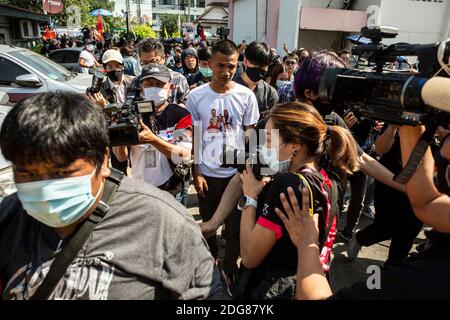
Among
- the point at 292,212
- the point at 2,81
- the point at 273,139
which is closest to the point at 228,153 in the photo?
the point at 273,139

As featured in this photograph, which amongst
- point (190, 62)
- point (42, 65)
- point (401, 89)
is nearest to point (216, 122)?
point (401, 89)

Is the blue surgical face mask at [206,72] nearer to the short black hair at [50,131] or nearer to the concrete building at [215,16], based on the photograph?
the short black hair at [50,131]

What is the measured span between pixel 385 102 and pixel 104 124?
37.9 inches

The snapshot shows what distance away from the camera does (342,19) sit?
13.1 meters

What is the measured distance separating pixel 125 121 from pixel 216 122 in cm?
112

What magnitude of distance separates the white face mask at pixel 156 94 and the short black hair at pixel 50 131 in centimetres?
130

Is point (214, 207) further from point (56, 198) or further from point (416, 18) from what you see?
point (416, 18)

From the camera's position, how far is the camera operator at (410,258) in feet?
3.21

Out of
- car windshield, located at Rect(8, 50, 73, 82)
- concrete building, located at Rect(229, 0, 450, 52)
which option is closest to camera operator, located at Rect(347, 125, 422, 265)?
car windshield, located at Rect(8, 50, 73, 82)

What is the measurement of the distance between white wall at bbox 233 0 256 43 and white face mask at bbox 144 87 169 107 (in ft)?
55.6

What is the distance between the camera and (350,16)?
42.6ft

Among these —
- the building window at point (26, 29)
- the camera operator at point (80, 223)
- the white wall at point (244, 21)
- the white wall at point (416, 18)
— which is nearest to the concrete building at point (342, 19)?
the white wall at point (416, 18)

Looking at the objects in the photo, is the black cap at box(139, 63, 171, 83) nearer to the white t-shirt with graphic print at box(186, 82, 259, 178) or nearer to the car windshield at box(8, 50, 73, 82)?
the white t-shirt with graphic print at box(186, 82, 259, 178)

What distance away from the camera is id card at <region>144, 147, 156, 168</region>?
2.41m
